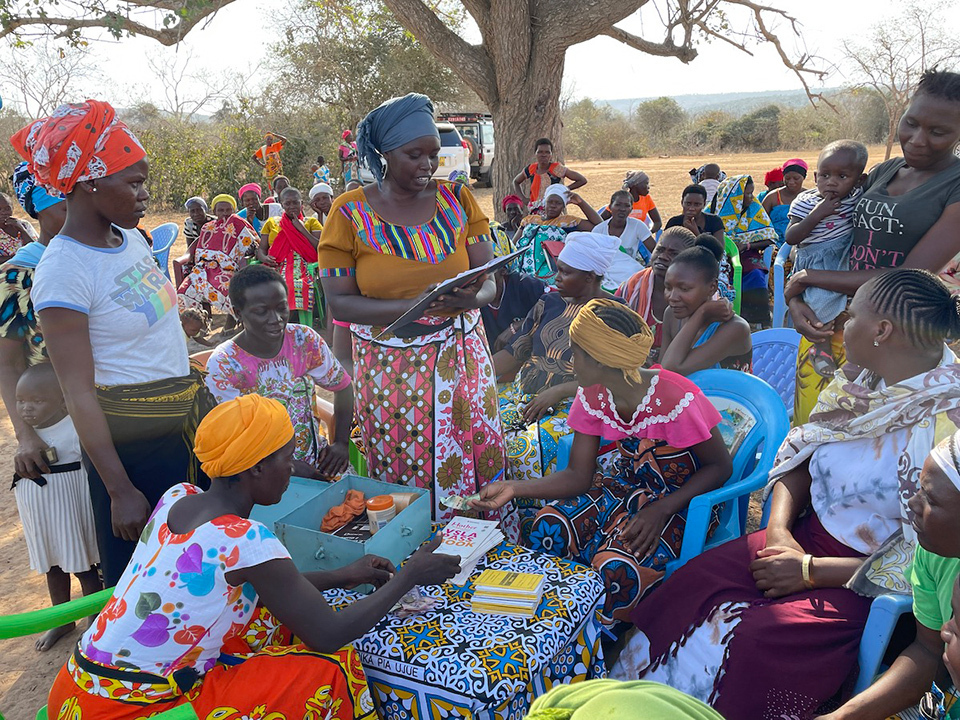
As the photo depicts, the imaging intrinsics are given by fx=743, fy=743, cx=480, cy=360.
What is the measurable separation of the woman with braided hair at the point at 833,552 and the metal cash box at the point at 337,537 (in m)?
0.85

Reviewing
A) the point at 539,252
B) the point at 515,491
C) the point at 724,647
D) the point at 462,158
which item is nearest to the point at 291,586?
the point at 515,491

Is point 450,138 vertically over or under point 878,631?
over

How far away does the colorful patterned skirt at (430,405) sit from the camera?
9.62 feet

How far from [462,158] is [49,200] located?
16901mm

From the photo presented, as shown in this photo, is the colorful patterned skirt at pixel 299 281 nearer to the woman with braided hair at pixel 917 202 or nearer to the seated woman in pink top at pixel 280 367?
the seated woman in pink top at pixel 280 367

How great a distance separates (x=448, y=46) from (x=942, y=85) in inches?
286

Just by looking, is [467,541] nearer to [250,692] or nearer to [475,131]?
[250,692]

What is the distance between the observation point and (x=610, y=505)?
3.06 metres

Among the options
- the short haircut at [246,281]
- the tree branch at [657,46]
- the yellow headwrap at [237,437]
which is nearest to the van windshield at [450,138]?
the tree branch at [657,46]

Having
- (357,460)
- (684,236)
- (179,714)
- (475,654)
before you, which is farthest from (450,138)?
(179,714)

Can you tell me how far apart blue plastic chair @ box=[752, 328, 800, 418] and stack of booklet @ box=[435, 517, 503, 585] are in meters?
2.39

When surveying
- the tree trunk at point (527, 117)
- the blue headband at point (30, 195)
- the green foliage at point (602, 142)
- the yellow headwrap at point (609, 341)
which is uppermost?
the green foliage at point (602, 142)

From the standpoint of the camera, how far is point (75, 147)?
7.23 feet

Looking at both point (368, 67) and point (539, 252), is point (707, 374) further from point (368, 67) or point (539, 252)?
point (368, 67)
